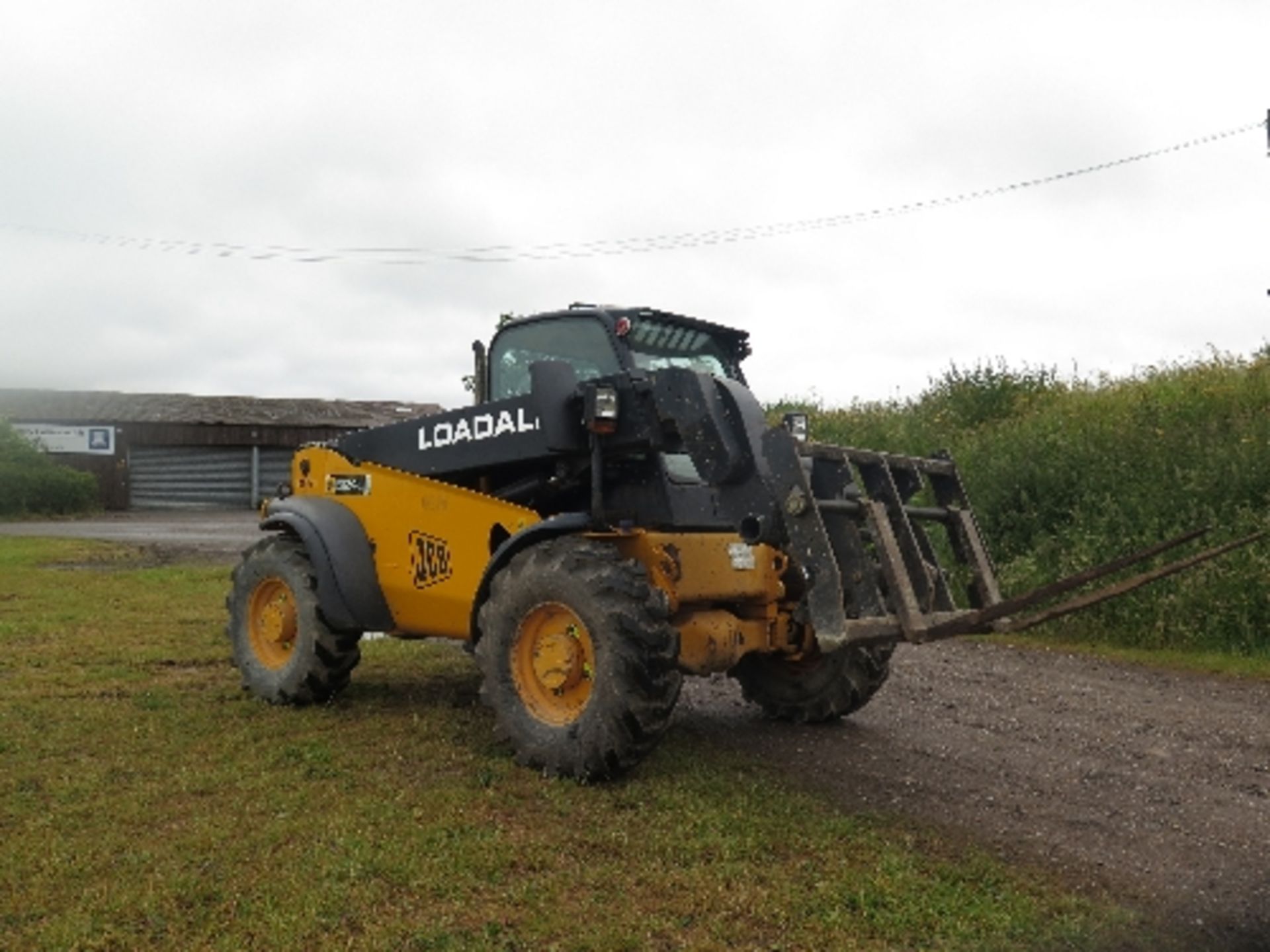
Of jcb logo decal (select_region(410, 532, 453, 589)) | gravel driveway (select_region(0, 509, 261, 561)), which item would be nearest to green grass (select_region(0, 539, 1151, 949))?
jcb logo decal (select_region(410, 532, 453, 589))

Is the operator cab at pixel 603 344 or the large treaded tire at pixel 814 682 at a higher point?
the operator cab at pixel 603 344

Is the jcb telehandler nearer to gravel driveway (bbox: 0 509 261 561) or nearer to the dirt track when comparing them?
the dirt track

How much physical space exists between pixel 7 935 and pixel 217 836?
1.01m

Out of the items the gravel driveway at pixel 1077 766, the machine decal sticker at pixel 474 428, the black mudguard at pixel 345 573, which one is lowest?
the gravel driveway at pixel 1077 766

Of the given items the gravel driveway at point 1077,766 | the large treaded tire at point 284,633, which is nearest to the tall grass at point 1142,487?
the gravel driveway at point 1077,766

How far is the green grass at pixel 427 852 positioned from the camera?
150 inches

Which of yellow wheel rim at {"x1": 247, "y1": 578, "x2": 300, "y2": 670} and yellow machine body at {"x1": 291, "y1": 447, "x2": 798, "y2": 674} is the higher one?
yellow machine body at {"x1": 291, "y1": 447, "x2": 798, "y2": 674}

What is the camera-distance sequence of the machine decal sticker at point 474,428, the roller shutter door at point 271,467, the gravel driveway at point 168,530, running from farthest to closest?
1. the roller shutter door at point 271,467
2. the gravel driveway at point 168,530
3. the machine decal sticker at point 474,428

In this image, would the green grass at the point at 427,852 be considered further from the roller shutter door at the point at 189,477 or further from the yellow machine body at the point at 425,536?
the roller shutter door at the point at 189,477

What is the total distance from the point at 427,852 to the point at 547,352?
10.1 ft

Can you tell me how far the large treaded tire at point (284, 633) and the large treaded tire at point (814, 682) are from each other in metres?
2.51

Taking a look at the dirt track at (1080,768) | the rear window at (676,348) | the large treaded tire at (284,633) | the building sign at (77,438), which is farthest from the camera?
the building sign at (77,438)

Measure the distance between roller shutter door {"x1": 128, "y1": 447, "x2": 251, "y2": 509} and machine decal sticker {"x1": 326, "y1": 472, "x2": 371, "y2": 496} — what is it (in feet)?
112

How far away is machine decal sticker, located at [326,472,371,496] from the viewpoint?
7.25 metres
